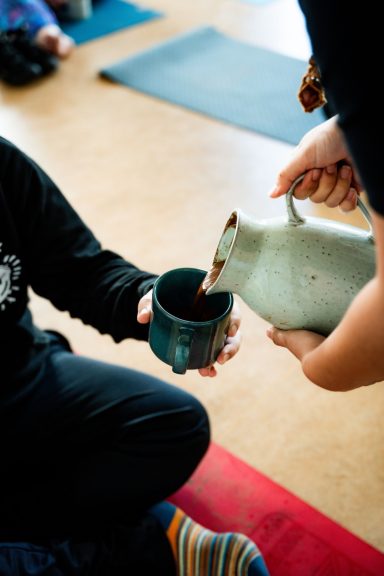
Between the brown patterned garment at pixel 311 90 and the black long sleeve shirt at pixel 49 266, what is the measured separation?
33cm

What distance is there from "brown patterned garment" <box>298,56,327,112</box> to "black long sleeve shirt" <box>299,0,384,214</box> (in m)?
0.31

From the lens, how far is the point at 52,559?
91 centimetres

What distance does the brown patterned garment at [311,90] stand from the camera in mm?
762

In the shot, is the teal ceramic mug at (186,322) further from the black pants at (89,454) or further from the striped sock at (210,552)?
the striped sock at (210,552)

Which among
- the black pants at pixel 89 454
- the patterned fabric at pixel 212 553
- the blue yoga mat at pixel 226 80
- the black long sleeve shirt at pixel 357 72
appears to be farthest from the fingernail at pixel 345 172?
the blue yoga mat at pixel 226 80

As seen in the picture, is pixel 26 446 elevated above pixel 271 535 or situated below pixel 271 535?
above

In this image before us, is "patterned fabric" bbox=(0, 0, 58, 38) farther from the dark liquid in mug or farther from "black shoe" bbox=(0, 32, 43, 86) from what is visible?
the dark liquid in mug

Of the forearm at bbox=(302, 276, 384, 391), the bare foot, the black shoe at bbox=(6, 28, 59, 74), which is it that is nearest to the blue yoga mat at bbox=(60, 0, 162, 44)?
the bare foot

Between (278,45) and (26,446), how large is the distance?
8.13 ft

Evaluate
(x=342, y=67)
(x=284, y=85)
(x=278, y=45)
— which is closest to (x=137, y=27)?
(x=278, y=45)

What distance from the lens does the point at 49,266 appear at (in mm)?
976

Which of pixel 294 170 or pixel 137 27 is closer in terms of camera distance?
pixel 294 170

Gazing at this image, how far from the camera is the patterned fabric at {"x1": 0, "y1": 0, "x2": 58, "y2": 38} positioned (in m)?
2.75

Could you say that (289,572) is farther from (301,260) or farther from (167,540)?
(301,260)
